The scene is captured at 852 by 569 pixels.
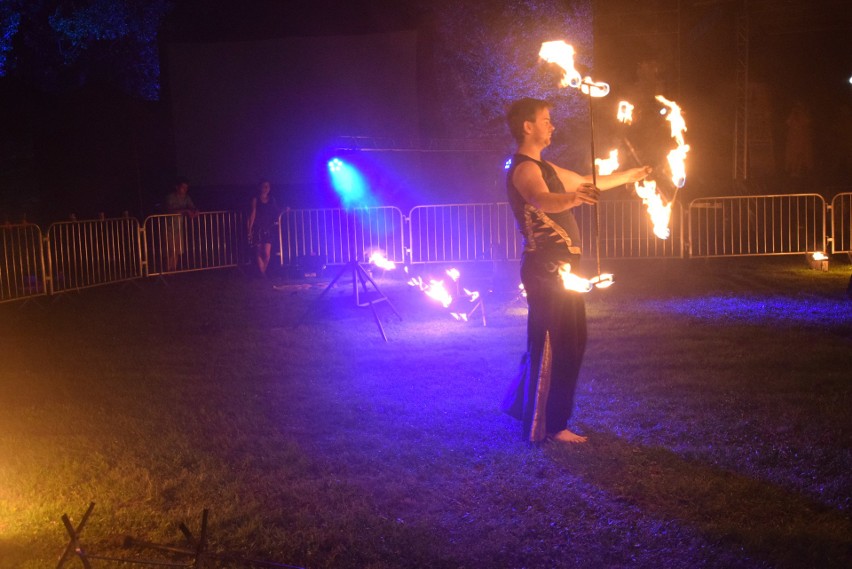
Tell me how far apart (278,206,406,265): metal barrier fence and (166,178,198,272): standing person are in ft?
6.19

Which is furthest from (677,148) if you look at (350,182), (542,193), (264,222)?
(350,182)

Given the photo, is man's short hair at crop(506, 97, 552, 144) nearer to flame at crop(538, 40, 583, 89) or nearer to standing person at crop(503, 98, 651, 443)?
standing person at crop(503, 98, 651, 443)

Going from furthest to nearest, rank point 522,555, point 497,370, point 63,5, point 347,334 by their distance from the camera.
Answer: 1. point 63,5
2. point 347,334
3. point 497,370
4. point 522,555

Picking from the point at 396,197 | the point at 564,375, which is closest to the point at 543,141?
the point at 564,375

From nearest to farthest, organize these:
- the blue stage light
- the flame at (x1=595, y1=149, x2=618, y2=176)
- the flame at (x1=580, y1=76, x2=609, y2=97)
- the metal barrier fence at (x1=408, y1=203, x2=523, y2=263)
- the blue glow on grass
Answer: the flame at (x1=580, y1=76, x2=609, y2=97) → the flame at (x1=595, y1=149, x2=618, y2=176) → the blue glow on grass → the metal barrier fence at (x1=408, y1=203, x2=523, y2=263) → the blue stage light

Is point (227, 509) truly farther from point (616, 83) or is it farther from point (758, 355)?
point (616, 83)

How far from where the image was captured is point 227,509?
15.9ft

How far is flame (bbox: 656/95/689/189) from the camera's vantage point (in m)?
5.84

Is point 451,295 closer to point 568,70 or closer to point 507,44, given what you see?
point 568,70

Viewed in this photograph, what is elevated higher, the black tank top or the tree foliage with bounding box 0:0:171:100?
the tree foliage with bounding box 0:0:171:100

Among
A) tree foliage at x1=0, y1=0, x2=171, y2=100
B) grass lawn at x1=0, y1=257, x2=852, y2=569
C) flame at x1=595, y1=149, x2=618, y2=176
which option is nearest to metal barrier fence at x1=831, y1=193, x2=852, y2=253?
grass lawn at x1=0, y1=257, x2=852, y2=569

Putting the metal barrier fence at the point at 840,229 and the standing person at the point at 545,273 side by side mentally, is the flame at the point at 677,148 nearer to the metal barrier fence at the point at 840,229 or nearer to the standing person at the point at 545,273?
the standing person at the point at 545,273

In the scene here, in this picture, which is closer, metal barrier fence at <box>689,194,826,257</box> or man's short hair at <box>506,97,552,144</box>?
man's short hair at <box>506,97,552,144</box>

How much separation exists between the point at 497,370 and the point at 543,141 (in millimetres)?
3024
